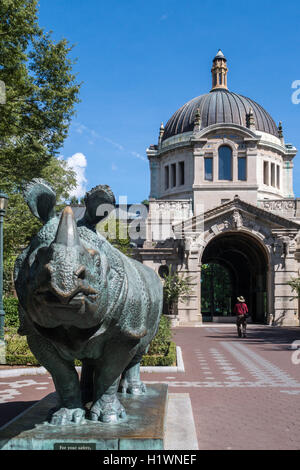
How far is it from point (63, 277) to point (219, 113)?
42661 mm

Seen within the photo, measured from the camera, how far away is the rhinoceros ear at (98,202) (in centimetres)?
382

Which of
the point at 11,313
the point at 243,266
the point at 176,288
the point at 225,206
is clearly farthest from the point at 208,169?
the point at 11,313

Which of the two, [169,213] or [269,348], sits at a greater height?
[169,213]

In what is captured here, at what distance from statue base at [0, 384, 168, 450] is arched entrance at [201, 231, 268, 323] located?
28.9 m

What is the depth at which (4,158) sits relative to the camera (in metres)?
16.0

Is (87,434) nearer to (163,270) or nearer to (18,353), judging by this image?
(18,353)

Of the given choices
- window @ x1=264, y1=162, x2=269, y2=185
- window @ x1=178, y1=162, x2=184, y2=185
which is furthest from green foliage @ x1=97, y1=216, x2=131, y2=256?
window @ x1=264, y1=162, x2=269, y2=185

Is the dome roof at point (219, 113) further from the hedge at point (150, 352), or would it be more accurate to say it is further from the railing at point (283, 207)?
the hedge at point (150, 352)

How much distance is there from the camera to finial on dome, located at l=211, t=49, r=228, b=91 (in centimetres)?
5059

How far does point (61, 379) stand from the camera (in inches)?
166

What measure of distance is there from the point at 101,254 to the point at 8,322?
80.6 feet

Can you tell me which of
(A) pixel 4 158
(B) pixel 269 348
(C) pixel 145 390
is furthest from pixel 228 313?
(C) pixel 145 390

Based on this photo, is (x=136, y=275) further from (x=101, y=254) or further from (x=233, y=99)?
(x=233, y=99)

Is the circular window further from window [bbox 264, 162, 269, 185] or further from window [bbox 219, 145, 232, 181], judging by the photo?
window [bbox 264, 162, 269, 185]
